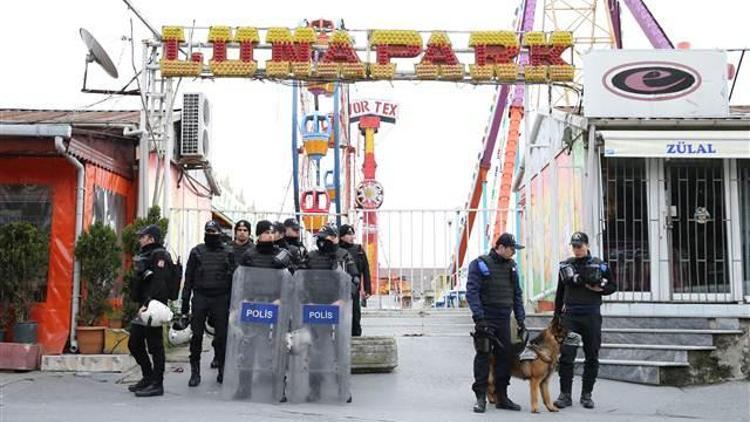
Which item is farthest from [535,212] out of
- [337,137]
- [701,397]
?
[337,137]

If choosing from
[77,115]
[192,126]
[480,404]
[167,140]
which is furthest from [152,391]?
[77,115]

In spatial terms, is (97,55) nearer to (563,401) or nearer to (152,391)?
(152,391)

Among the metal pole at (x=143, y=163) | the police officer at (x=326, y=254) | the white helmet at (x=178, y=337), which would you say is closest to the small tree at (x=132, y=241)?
the metal pole at (x=143, y=163)

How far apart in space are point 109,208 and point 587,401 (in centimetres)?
668

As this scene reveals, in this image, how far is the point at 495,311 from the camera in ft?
25.9

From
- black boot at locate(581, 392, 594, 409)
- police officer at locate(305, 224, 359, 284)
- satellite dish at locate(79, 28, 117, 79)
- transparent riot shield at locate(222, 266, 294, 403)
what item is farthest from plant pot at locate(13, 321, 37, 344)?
black boot at locate(581, 392, 594, 409)

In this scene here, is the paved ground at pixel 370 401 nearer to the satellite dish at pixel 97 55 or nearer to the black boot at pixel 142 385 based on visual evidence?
the black boot at pixel 142 385

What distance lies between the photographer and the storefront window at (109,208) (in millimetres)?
10805

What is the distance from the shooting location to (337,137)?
2806 cm

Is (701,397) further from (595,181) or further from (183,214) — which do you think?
(183,214)

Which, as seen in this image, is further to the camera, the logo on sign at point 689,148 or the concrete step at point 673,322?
the logo on sign at point 689,148

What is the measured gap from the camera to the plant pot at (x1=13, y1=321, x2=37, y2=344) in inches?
375

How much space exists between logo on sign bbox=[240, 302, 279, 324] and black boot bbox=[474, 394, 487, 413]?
80.6 inches

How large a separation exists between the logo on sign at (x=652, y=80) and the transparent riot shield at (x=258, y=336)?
6.31m
